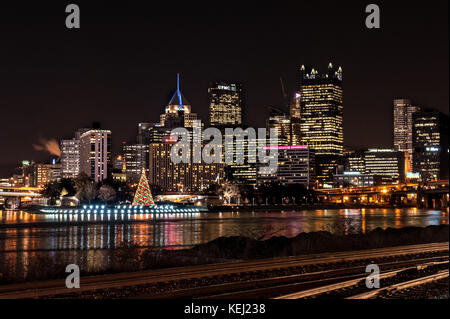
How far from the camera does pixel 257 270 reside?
70.9 feet

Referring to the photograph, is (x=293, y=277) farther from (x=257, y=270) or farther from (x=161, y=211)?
(x=161, y=211)

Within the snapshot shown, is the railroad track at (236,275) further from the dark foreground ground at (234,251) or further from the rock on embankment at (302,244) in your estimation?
the rock on embankment at (302,244)

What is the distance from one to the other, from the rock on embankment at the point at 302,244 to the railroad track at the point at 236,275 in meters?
3.59

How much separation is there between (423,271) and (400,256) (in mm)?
5999

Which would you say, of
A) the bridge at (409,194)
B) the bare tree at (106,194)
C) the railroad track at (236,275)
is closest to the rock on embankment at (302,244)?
the railroad track at (236,275)

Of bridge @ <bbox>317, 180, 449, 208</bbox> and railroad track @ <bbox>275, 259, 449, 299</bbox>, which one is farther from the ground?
railroad track @ <bbox>275, 259, 449, 299</bbox>

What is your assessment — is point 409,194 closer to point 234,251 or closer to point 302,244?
point 302,244

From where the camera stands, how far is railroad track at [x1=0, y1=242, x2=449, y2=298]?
1685 centimetres

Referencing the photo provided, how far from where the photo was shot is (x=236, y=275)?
20391 millimetres

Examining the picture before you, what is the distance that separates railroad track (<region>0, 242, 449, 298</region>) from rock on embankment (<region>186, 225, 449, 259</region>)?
359 cm

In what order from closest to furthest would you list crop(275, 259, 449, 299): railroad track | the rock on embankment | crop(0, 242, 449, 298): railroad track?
crop(275, 259, 449, 299): railroad track, crop(0, 242, 449, 298): railroad track, the rock on embankment

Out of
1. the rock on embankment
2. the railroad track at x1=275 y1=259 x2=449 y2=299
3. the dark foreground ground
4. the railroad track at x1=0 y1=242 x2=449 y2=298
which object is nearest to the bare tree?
the dark foreground ground

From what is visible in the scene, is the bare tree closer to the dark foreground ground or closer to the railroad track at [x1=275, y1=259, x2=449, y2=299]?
the dark foreground ground
